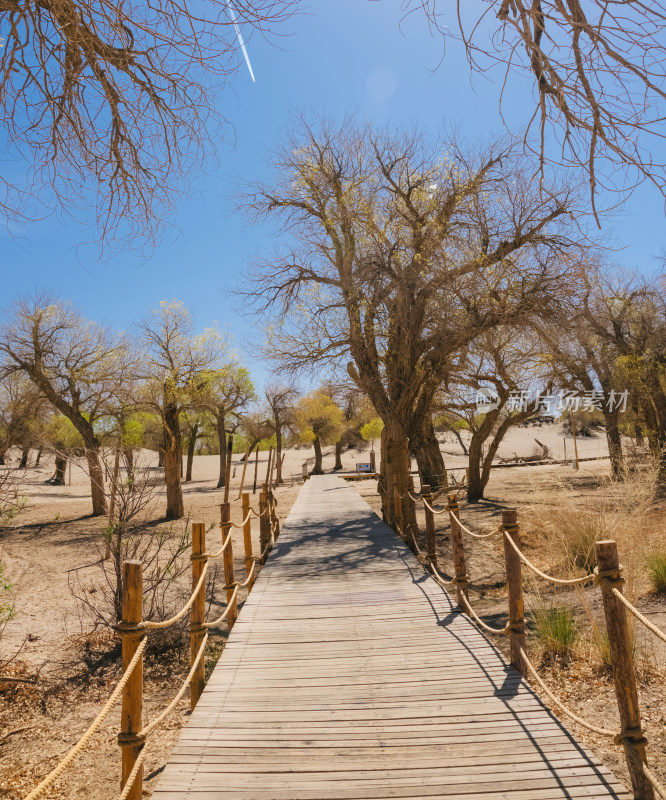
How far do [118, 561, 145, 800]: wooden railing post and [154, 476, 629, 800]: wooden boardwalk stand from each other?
0.23 metres

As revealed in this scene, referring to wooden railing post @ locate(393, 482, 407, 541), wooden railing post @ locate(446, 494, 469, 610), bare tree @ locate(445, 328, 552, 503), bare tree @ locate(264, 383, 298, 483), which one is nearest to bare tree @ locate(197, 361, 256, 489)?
bare tree @ locate(264, 383, 298, 483)

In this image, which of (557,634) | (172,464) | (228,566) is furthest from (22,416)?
(557,634)

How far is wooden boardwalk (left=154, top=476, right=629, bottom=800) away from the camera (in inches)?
106

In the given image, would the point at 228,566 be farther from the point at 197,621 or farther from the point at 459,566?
the point at 459,566

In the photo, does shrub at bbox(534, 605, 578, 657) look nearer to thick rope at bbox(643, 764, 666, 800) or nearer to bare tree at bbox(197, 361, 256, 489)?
thick rope at bbox(643, 764, 666, 800)

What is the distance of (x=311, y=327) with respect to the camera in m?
14.3

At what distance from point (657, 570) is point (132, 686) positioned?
24.0 feet

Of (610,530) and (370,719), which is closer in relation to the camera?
(370,719)

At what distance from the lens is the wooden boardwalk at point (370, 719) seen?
270cm

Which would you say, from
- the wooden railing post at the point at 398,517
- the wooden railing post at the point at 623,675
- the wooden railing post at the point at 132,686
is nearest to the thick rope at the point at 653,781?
the wooden railing post at the point at 623,675

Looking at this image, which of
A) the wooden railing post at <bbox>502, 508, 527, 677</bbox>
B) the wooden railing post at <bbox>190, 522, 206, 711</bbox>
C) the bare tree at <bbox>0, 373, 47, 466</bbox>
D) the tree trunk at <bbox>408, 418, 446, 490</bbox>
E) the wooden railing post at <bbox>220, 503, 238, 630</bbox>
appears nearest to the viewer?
the wooden railing post at <bbox>502, 508, 527, 677</bbox>

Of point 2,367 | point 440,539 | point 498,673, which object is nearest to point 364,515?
point 440,539

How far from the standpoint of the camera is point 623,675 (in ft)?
8.86

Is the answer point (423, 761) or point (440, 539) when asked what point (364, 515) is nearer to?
point (440, 539)
